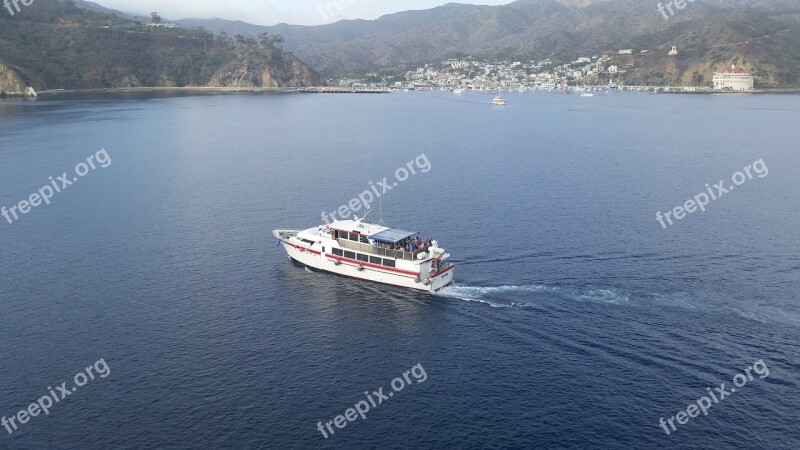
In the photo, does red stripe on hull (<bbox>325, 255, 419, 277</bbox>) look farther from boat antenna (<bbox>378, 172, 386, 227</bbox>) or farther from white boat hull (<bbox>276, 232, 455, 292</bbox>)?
boat antenna (<bbox>378, 172, 386, 227</bbox>)

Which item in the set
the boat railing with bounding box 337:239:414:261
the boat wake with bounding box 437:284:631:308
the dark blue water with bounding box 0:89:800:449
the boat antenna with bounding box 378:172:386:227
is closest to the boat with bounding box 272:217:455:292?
the boat railing with bounding box 337:239:414:261

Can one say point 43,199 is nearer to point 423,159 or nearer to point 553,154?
point 423,159

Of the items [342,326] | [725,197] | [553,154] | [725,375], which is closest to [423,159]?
[553,154]

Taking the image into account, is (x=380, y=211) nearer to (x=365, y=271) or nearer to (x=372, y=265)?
(x=365, y=271)

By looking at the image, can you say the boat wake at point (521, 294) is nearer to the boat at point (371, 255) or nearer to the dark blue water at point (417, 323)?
the dark blue water at point (417, 323)

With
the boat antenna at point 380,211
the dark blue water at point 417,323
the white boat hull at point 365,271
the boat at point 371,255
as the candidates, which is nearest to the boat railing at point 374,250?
the boat at point 371,255

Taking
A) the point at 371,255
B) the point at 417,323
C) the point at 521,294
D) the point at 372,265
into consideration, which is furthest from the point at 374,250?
the point at 521,294

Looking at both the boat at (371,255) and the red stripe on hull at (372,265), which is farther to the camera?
the red stripe on hull at (372,265)
